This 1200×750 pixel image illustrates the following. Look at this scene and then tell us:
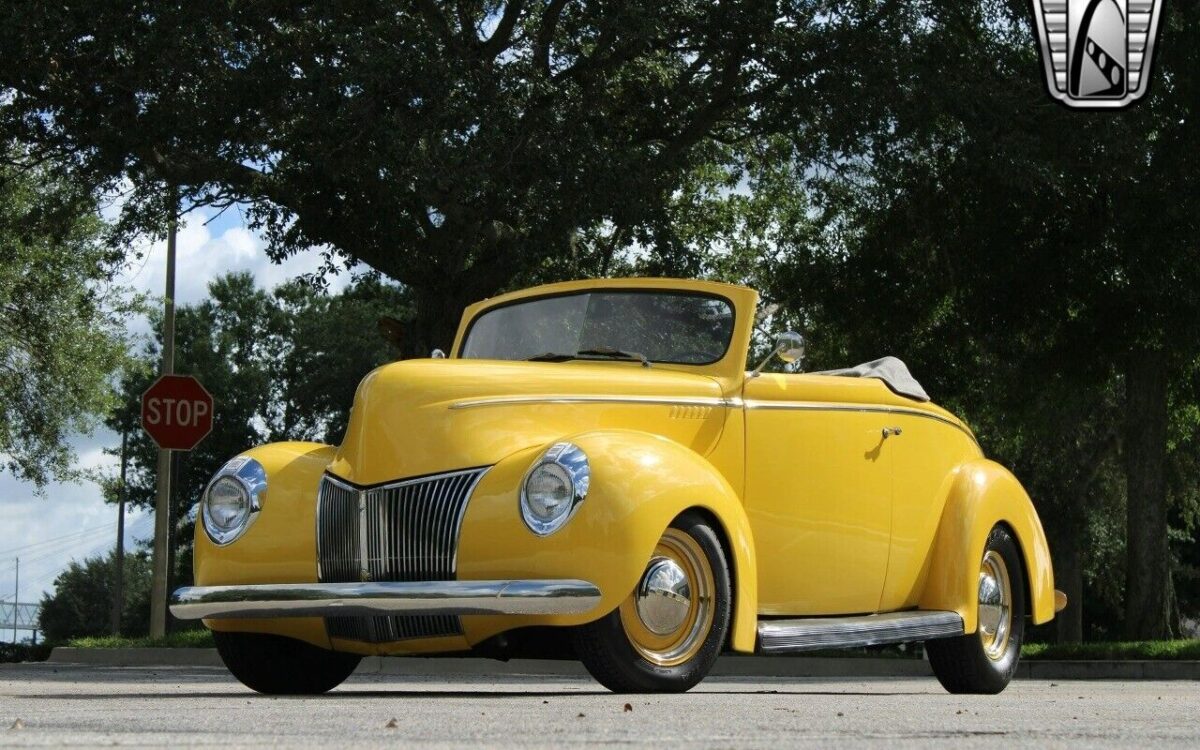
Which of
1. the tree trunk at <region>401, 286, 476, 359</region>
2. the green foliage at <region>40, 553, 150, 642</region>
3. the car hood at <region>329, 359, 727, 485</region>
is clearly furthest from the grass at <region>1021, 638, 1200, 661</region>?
the green foliage at <region>40, 553, 150, 642</region>

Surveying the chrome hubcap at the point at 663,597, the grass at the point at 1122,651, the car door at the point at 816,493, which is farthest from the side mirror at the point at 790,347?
the grass at the point at 1122,651

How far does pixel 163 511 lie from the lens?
80.3ft

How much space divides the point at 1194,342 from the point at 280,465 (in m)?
16.4

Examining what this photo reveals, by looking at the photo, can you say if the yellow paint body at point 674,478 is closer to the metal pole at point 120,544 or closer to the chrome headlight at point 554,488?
the chrome headlight at point 554,488

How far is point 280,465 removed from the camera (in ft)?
27.5

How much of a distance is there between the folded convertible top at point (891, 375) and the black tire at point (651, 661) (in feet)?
7.15

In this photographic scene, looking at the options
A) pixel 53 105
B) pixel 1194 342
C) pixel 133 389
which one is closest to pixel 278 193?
pixel 53 105

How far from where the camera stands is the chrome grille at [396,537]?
7.61 metres

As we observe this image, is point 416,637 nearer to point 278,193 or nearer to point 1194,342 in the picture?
point 278,193

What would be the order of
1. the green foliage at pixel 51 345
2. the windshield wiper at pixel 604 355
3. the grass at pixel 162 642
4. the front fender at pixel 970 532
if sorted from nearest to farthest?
1. the windshield wiper at pixel 604 355
2. the front fender at pixel 970 532
3. the grass at pixel 162 642
4. the green foliage at pixel 51 345

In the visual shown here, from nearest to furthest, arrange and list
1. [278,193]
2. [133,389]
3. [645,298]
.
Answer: [645,298] → [278,193] → [133,389]

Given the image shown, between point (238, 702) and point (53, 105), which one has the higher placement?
point (53, 105)

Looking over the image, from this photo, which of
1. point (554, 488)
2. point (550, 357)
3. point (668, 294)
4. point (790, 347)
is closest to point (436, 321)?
point (668, 294)

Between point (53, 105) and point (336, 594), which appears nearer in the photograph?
point (336, 594)
